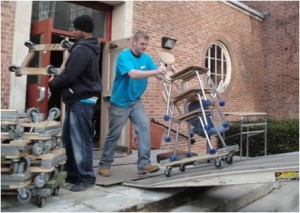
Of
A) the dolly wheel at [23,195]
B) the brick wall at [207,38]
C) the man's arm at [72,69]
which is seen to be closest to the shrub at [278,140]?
the brick wall at [207,38]

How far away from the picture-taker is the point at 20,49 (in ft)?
19.5

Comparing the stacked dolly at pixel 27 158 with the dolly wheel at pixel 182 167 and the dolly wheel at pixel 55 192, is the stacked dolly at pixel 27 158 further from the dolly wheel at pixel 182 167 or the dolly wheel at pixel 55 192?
the dolly wheel at pixel 182 167

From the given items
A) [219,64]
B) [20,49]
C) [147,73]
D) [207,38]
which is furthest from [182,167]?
[219,64]

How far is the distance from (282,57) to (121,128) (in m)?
9.47

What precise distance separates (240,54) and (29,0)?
7590 millimetres

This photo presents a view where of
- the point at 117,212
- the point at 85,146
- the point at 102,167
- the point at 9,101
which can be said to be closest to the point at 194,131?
the point at 102,167

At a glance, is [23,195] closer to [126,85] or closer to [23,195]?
[23,195]

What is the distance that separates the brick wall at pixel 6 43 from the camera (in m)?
5.78

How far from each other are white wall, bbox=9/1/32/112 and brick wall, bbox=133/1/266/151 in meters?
2.73

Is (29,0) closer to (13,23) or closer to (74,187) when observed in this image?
(13,23)

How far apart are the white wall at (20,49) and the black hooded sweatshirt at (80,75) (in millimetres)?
2070

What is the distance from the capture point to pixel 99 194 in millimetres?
3973

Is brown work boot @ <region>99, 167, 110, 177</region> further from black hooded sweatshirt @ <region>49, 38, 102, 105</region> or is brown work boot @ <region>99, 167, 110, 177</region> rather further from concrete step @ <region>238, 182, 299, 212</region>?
concrete step @ <region>238, 182, 299, 212</region>

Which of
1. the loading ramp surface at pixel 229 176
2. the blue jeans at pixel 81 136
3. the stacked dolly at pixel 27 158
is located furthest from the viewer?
the blue jeans at pixel 81 136
